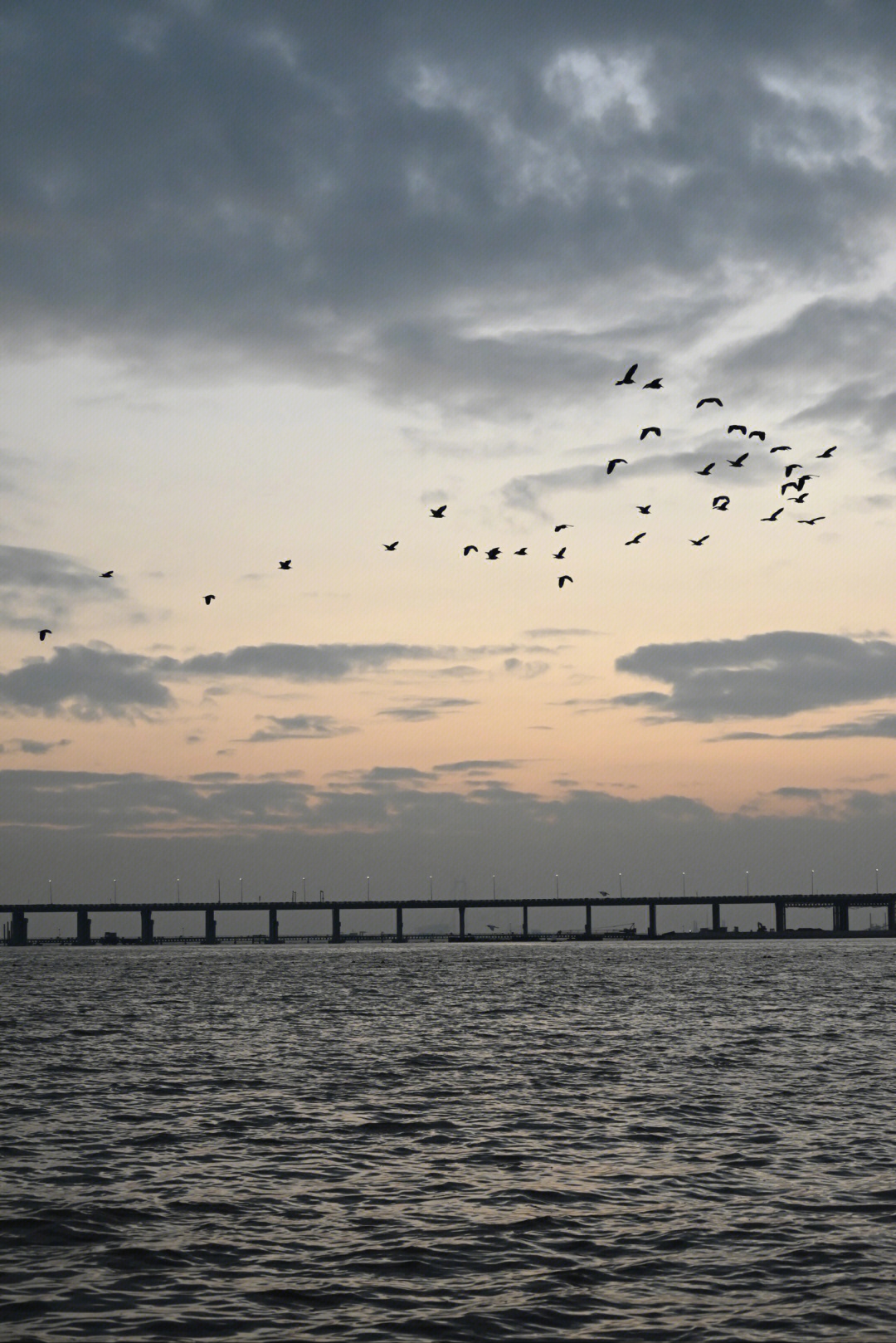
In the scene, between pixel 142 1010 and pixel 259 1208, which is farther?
pixel 142 1010

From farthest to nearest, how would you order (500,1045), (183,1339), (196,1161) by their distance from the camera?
(500,1045)
(196,1161)
(183,1339)

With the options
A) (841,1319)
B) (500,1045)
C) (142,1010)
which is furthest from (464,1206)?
(142,1010)

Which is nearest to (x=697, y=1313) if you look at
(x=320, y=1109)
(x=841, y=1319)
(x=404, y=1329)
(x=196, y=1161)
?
(x=841, y=1319)

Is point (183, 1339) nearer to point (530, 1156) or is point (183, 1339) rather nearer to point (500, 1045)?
point (530, 1156)

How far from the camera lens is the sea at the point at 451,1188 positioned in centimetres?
2052

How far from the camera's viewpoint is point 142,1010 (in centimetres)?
8881

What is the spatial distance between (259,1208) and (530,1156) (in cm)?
773

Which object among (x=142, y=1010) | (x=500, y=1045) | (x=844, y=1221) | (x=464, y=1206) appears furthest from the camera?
(x=142, y=1010)

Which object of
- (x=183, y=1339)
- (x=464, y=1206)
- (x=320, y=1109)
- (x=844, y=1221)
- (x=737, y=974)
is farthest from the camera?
(x=737, y=974)

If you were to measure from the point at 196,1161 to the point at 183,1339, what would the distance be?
44.0 feet

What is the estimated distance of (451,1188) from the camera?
95.3 ft

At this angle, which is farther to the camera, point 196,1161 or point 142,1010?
point 142,1010

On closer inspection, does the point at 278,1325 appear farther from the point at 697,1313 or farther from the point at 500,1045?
the point at 500,1045

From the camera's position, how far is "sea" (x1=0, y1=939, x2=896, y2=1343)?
67.3 feet
